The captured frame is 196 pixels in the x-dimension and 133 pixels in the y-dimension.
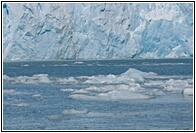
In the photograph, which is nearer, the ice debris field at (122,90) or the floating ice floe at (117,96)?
the floating ice floe at (117,96)

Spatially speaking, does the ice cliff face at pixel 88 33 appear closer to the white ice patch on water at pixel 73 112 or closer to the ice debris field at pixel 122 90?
the ice debris field at pixel 122 90

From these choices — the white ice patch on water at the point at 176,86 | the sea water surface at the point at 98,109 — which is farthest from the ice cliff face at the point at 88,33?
the sea water surface at the point at 98,109

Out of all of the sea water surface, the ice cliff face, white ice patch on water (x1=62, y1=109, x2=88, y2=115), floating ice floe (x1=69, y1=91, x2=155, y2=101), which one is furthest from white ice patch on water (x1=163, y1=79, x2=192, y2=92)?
the ice cliff face

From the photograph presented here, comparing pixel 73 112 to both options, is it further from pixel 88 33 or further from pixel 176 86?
pixel 88 33

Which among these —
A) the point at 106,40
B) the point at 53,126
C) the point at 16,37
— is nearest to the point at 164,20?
the point at 106,40

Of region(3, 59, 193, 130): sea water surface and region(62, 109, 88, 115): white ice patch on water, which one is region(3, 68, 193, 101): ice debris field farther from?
region(62, 109, 88, 115): white ice patch on water

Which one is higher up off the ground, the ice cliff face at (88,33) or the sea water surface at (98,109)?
the ice cliff face at (88,33)

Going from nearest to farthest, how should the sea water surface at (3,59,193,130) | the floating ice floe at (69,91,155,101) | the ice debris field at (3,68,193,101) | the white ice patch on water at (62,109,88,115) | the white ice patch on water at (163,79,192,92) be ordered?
the sea water surface at (3,59,193,130), the white ice patch on water at (62,109,88,115), the floating ice floe at (69,91,155,101), the ice debris field at (3,68,193,101), the white ice patch on water at (163,79,192,92)

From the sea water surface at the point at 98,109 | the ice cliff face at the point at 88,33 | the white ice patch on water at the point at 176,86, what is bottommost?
the sea water surface at the point at 98,109

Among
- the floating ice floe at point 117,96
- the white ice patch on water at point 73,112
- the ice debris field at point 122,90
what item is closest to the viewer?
the white ice patch on water at point 73,112

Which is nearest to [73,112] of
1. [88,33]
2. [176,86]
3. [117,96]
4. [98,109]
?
[98,109]
